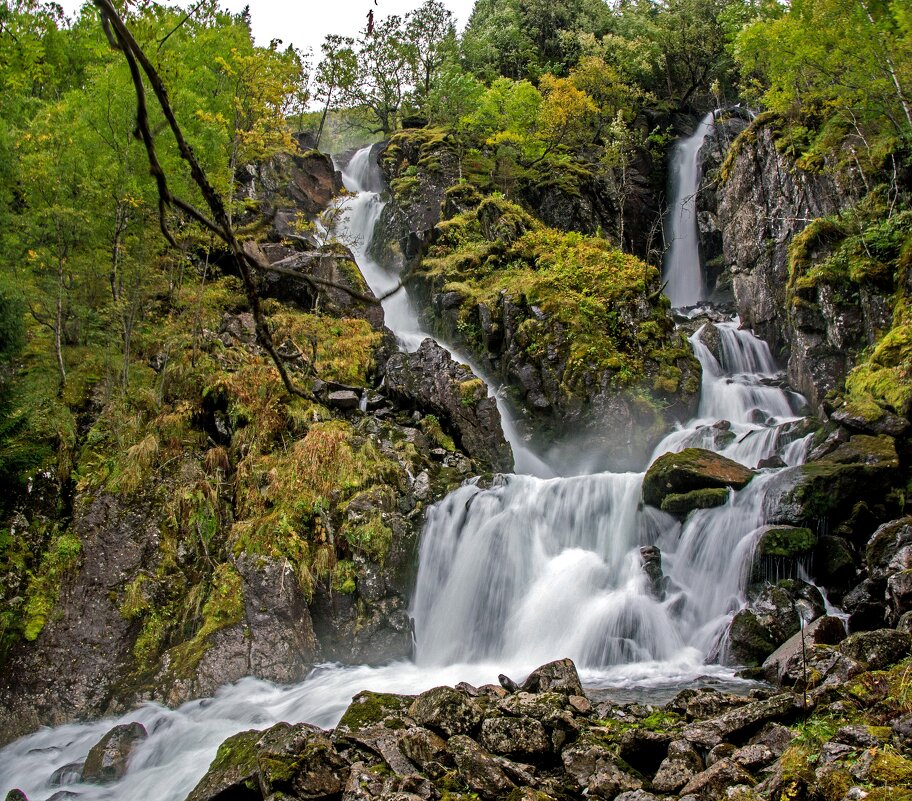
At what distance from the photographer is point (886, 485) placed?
882cm

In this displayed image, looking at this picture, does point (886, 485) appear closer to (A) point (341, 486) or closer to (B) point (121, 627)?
(A) point (341, 486)

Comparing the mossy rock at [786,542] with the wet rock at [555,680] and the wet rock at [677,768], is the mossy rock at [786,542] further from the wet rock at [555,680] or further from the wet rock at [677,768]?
the wet rock at [677,768]

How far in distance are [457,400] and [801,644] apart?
8.24 metres

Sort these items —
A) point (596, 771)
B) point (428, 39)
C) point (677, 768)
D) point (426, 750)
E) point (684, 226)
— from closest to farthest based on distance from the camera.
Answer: point (677, 768) → point (596, 771) → point (426, 750) → point (684, 226) → point (428, 39)

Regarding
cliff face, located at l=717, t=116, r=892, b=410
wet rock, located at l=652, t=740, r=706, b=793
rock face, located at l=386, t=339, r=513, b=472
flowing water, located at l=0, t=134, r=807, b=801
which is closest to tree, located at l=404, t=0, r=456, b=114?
cliff face, located at l=717, t=116, r=892, b=410

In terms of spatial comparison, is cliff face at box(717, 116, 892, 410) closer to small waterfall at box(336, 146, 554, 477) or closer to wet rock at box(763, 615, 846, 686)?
small waterfall at box(336, 146, 554, 477)

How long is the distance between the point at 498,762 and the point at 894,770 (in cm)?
253

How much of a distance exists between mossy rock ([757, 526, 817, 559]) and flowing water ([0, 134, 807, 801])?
0.88ft

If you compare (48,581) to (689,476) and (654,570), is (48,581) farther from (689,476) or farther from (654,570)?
(689,476)

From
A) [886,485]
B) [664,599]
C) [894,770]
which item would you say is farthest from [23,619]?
[886,485]

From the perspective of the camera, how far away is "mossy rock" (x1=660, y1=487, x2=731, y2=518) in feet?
32.2

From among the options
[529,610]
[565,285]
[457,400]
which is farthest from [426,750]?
[565,285]

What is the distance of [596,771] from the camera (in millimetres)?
4480

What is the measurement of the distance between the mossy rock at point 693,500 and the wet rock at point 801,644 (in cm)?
308
